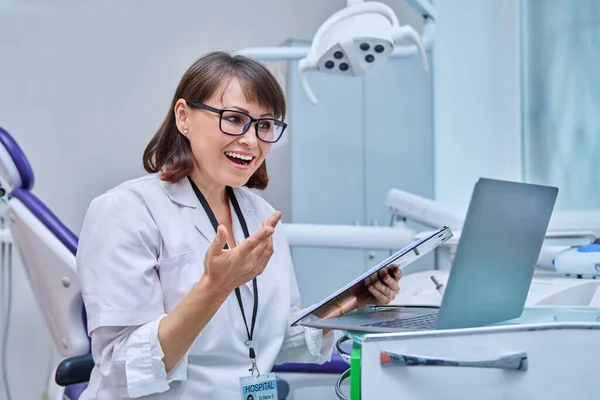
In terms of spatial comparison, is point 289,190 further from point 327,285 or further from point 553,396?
point 553,396

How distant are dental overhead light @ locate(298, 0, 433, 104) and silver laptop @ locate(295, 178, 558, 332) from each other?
1.16m

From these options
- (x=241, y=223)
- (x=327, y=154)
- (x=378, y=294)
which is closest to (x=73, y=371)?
(x=241, y=223)

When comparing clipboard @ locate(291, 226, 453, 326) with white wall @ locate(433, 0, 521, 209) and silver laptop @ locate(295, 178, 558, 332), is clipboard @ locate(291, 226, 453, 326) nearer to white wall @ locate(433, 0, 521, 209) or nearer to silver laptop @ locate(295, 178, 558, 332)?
silver laptop @ locate(295, 178, 558, 332)

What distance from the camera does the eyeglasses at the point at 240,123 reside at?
1300 mm

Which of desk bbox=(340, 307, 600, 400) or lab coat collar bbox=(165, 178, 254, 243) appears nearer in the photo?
desk bbox=(340, 307, 600, 400)

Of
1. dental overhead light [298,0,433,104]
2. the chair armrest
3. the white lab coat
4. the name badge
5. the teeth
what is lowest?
the chair armrest

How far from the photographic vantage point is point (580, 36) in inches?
97.1

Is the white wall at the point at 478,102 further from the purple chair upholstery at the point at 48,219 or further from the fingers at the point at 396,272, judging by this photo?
the fingers at the point at 396,272

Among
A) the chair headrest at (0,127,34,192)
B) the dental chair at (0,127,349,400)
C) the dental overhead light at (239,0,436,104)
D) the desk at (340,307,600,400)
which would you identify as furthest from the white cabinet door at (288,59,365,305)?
the desk at (340,307,600,400)

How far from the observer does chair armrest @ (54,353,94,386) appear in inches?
→ 67.2

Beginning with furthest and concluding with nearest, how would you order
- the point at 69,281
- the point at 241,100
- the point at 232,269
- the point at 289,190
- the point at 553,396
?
1. the point at 289,190
2. the point at 69,281
3. the point at 241,100
4. the point at 232,269
5. the point at 553,396

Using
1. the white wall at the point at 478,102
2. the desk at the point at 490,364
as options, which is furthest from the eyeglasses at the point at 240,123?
the white wall at the point at 478,102

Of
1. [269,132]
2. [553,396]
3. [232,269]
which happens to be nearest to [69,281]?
[269,132]

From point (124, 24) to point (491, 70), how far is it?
1.80 m
